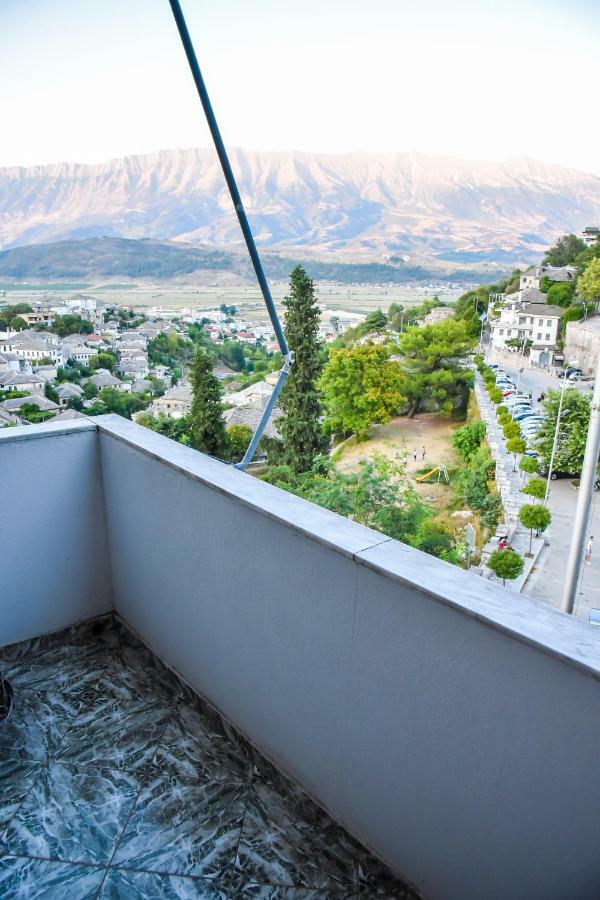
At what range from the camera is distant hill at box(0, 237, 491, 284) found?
364 cm

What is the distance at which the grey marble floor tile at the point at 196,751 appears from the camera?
138cm

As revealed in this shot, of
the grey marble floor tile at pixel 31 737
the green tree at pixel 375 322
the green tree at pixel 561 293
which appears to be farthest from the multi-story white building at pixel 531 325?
the grey marble floor tile at pixel 31 737

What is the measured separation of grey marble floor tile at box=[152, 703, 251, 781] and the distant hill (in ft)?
8.88

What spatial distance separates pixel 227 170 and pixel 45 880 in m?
2.10

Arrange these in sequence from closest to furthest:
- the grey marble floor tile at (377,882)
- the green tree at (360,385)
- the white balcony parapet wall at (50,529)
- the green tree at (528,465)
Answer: the grey marble floor tile at (377,882)
the white balcony parapet wall at (50,529)
the green tree at (528,465)
the green tree at (360,385)

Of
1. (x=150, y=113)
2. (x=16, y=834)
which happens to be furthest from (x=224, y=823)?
(x=150, y=113)

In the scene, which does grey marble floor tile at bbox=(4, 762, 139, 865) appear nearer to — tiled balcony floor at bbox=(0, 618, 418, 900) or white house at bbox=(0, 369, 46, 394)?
tiled balcony floor at bbox=(0, 618, 418, 900)

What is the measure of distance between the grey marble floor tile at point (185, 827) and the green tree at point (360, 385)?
4370 mm

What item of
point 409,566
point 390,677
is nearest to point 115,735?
point 390,677

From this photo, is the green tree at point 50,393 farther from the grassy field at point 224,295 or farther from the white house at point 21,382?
the grassy field at point 224,295

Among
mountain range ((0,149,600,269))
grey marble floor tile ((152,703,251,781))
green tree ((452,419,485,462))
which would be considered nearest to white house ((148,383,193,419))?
mountain range ((0,149,600,269))

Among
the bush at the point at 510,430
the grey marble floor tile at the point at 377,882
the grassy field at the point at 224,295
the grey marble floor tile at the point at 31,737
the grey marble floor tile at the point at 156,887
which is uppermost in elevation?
the grassy field at the point at 224,295

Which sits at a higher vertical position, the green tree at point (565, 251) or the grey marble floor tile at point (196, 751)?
the green tree at point (565, 251)

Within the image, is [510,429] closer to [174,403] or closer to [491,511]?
[491,511]
